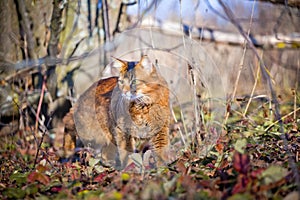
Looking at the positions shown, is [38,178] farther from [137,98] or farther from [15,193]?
[137,98]

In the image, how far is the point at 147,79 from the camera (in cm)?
260

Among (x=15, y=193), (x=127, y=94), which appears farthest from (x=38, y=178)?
(x=127, y=94)

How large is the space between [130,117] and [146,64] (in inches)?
17.0

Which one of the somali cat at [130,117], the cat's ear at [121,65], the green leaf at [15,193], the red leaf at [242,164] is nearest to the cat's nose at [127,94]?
the somali cat at [130,117]

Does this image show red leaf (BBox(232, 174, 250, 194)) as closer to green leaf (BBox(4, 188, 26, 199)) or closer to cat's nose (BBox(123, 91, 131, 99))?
green leaf (BBox(4, 188, 26, 199))

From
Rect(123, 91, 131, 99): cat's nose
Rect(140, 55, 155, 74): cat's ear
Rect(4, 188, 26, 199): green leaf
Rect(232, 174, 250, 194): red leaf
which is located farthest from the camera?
Rect(123, 91, 131, 99): cat's nose

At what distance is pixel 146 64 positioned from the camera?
2484mm

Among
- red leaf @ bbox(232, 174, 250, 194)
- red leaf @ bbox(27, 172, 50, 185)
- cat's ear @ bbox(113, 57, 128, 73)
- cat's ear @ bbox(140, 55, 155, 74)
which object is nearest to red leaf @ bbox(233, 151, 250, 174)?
red leaf @ bbox(232, 174, 250, 194)

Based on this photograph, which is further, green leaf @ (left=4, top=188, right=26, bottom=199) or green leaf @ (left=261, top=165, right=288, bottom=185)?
green leaf @ (left=4, top=188, right=26, bottom=199)

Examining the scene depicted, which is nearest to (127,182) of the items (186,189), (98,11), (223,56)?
(186,189)

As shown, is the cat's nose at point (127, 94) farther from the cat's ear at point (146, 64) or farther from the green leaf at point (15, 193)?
the green leaf at point (15, 193)

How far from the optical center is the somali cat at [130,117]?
2574 millimetres

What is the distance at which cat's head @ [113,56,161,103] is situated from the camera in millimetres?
2510

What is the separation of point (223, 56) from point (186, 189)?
447 cm
